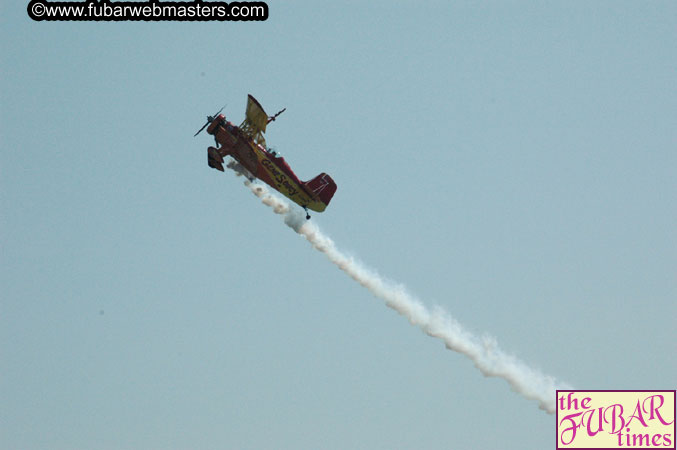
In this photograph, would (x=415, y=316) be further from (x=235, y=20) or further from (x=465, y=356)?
(x=235, y=20)

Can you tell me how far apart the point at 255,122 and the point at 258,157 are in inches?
80.0

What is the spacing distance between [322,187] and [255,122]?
5.56 m

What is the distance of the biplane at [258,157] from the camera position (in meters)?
81.8

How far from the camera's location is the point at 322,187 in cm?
8344

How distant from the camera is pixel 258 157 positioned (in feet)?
270

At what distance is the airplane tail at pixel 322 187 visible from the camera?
83312mm

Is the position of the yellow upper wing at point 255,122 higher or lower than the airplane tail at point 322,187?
higher

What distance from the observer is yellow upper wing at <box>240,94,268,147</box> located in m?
81.4

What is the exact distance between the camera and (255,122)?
8181 cm

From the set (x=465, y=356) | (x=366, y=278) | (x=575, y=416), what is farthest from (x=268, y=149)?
(x=575, y=416)

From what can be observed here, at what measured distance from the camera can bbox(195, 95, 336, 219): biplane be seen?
81812 millimetres

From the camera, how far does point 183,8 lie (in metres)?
69.9

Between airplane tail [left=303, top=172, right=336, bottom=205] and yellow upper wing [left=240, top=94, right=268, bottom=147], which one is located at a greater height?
yellow upper wing [left=240, top=94, right=268, bottom=147]

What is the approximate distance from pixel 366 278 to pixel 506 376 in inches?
420
